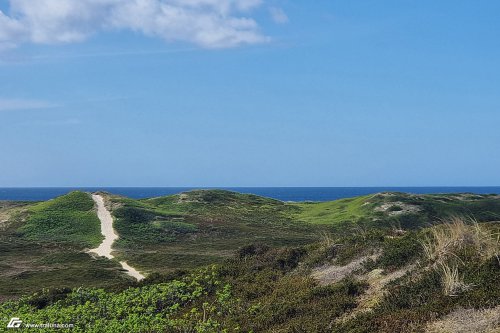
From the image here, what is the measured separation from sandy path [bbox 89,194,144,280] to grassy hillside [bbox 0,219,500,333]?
22.7 metres

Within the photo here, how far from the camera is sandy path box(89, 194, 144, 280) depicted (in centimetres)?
5159

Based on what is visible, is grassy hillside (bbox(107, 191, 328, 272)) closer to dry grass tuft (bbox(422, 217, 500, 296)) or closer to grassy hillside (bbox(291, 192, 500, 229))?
grassy hillside (bbox(291, 192, 500, 229))

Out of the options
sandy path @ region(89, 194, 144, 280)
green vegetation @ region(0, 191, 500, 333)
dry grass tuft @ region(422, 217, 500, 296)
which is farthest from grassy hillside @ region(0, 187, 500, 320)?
sandy path @ region(89, 194, 144, 280)

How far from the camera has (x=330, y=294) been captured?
1884 centimetres

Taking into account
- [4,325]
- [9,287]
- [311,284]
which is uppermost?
[311,284]

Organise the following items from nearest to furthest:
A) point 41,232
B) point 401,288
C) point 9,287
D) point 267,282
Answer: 1. point 401,288
2. point 267,282
3. point 9,287
4. point 41,232

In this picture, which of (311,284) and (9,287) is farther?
(9,287)

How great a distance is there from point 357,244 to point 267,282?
517 cm

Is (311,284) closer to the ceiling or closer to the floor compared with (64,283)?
closer to the ceiling

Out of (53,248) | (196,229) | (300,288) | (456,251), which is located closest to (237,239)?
(196,229)

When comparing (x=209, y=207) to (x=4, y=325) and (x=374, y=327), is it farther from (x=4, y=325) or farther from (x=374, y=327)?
(x=374, y=327)

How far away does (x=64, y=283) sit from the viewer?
43844mm

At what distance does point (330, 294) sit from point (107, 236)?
64.1 m

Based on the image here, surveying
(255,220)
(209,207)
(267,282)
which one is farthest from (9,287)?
(209,207)
